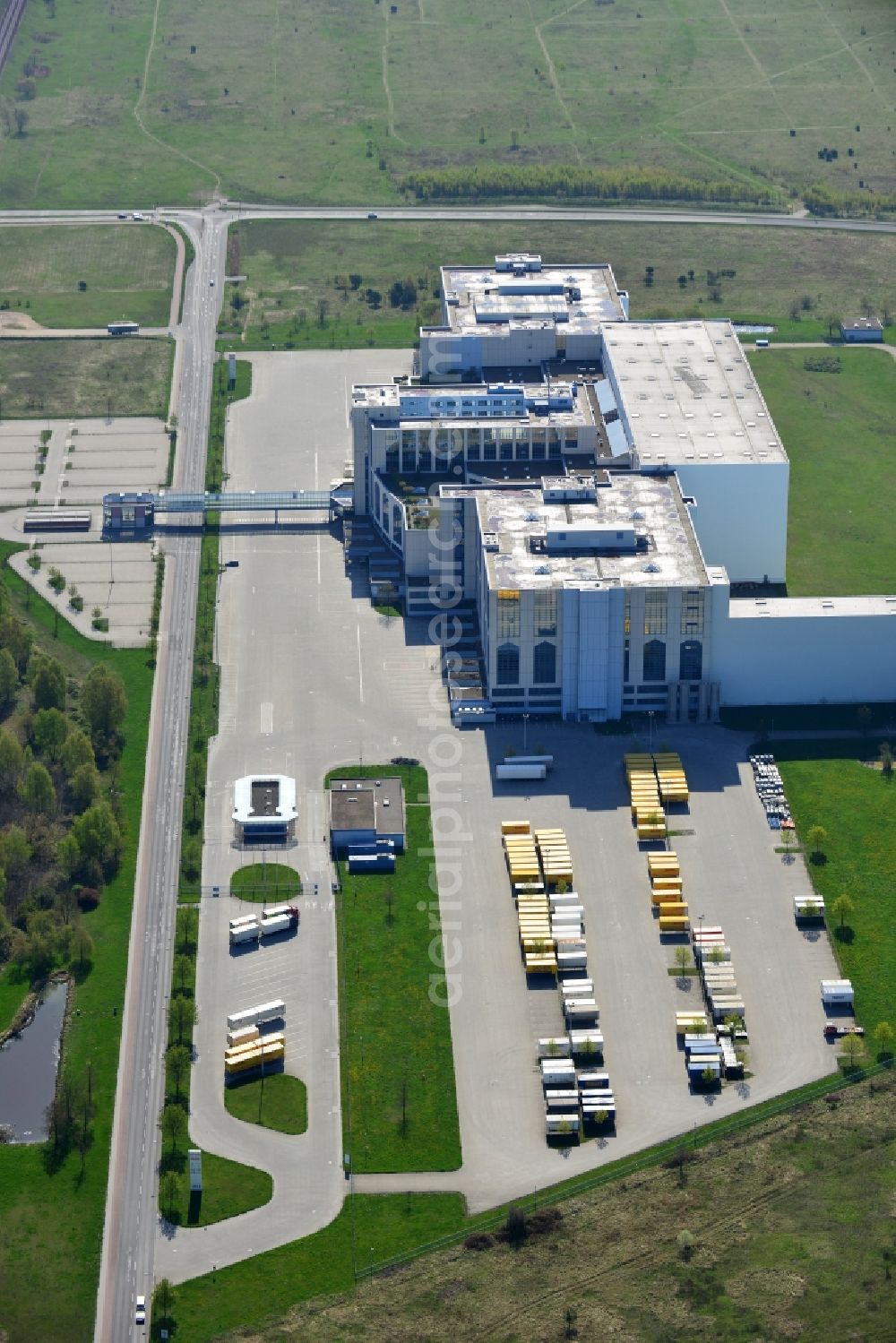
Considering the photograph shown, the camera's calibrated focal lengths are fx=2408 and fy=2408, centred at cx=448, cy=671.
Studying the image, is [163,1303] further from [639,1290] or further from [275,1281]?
[639,1290]

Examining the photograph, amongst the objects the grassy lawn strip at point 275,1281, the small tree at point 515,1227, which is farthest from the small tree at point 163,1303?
the small tree at point 515,1227

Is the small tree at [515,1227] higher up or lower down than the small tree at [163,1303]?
higher up

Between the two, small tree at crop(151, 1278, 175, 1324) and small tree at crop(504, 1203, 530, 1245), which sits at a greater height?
small tree at crop(504, 1203, 530, 1245)

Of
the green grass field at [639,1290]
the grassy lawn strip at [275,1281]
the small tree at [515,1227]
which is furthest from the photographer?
the small tree at [515,1227]

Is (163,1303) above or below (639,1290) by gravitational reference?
above

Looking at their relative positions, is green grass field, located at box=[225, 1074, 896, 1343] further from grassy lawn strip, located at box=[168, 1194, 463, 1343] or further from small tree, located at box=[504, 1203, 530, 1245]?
grassy lawn strip, located at box=[168, 1194, 463, 1343]

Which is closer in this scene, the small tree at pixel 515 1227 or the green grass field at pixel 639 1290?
the green grass field at pixel 639 1290

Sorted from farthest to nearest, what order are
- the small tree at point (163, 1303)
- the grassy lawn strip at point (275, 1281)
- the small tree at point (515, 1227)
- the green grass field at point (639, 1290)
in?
the small tree at point (515, 1227), the grassy lawn strip at point (275, 1281), the small tree at point (163, 1303), the green grass field at point (639, 1290)

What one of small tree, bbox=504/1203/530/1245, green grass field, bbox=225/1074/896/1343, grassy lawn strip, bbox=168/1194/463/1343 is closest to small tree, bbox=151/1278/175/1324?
grassy lawn strip, bbox=168/1194/463/1343

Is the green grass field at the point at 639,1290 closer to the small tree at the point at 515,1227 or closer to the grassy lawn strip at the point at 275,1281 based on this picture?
the small tree at the point at 515,1227

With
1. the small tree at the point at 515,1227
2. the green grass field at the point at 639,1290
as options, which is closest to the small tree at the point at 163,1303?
the green grass field at the point at 639,1290

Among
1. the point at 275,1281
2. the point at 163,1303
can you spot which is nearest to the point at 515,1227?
the point at 275,1281

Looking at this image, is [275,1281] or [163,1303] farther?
[275,1281]
